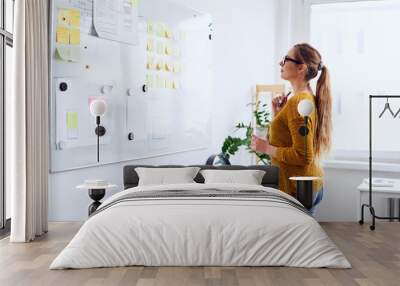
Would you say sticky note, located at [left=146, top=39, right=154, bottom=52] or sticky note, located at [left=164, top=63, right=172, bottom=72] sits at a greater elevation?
sticky note, located at [left=146, top=39, right=154, bottom=52]

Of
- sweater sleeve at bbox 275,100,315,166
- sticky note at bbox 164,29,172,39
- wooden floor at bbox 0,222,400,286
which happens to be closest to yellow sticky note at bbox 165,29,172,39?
sticky note at bbox 164,29,172,39

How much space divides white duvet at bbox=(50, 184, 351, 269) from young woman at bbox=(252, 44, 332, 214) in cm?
273

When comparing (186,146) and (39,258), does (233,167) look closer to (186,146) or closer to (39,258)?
(186,146)

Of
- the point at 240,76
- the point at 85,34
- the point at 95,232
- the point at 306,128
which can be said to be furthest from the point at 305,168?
the point at 95,232

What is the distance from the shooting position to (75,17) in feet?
20.2

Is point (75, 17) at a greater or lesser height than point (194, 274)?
greater

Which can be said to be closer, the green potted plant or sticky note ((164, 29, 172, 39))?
sticky note ((164, 29, 172, 39))

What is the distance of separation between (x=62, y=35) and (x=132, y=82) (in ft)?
3.52

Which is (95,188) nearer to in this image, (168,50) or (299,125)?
(168,50)

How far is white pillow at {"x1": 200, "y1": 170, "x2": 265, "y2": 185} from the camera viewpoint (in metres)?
6.39

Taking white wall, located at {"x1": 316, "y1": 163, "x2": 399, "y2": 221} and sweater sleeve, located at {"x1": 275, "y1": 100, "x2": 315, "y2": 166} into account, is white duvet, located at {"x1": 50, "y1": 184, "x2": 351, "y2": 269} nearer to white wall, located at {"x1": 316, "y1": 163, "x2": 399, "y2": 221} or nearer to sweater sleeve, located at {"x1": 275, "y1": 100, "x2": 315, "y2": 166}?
sweater sleeve, located at {"x1": 275, "y1": 100, "x2": 315, "y2": 166}

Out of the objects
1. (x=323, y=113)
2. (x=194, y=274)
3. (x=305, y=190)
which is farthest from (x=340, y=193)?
(x=194, y=274)

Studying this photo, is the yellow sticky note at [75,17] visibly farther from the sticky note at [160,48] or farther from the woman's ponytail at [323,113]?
the woman's ponytail at [323,113]

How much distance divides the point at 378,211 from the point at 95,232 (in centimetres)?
460
